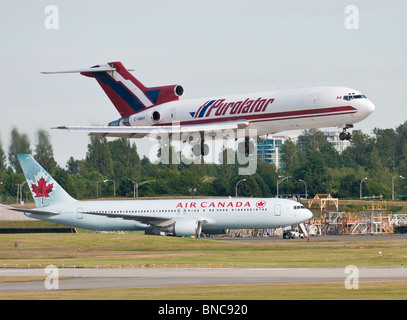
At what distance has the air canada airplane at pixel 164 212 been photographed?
88188mm

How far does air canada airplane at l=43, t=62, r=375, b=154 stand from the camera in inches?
2499

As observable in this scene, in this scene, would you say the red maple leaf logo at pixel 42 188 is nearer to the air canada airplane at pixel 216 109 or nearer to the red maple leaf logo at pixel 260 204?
Result: the air canada airplane at pixel 216 109

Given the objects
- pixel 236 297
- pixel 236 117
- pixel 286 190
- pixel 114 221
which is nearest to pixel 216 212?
pixel 114 221

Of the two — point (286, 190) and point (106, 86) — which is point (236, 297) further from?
point (286, 190)

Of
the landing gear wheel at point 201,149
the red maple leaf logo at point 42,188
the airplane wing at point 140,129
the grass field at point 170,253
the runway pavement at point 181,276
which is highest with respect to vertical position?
the airplane wing at point 140,129

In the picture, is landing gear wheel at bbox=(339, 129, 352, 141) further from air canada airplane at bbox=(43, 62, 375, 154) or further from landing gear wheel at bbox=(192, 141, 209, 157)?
landing gear wheel at bbox=(192, 141, 209, 157)

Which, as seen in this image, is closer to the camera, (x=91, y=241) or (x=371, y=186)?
(x=91, y=241)

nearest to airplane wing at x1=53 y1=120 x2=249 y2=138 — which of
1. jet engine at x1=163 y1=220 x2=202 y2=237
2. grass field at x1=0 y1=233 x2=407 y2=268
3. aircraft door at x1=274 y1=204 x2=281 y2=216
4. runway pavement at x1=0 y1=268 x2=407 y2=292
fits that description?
grass field at x1=0 y1=233 x2=407 y2=268

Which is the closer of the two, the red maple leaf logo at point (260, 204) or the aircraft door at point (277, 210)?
the aircraft door at point (277, 210)

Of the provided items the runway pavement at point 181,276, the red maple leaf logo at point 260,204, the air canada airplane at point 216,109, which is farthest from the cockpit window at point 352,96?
the red maple leaf logo at point 260,204

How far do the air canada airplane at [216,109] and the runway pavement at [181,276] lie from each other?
20433 millimetres

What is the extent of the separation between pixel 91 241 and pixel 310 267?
1468 inches

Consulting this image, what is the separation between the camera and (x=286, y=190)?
598ft
